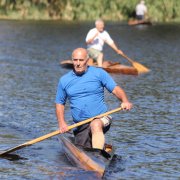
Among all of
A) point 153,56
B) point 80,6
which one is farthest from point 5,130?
→ point 80,6

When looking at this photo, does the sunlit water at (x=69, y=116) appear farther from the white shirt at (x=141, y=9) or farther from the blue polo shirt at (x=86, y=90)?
the white shirt at (x=141, y=9)

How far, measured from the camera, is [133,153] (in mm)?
14789

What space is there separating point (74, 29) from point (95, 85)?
3535 centimetres

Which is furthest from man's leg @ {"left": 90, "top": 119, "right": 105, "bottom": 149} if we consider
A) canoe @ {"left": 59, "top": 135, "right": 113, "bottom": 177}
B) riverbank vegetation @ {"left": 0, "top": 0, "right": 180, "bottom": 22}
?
riverbank vegetation @ {"left": 0, "top": 0, "right": 180, "bottom": 22}

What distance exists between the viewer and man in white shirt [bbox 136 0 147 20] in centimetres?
5258

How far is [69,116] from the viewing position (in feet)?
61.7

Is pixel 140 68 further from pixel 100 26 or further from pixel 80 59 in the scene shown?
pixel 80 59

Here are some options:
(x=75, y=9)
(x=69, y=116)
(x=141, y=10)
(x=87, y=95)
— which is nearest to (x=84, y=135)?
(x=87, y=95)

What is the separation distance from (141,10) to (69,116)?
116 feet

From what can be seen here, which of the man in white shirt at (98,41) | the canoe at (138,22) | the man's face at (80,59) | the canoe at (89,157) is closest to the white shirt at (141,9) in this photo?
the canoe at (138,22)

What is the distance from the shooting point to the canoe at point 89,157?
41.5ft

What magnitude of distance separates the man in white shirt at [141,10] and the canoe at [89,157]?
39.5 meters

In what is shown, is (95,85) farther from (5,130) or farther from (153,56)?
(153,56)

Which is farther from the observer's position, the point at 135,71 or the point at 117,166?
the point at 135,71
